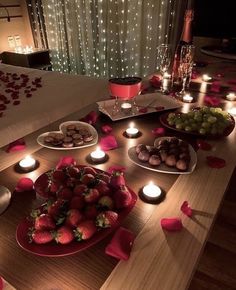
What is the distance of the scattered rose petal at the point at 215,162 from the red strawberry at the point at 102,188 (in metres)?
0.43

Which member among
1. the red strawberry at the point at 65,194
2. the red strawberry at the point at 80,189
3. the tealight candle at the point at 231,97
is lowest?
the tealight candle at the point at 231,97

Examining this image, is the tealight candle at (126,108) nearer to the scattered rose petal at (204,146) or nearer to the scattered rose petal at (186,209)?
the scattered rose petal at (204,146)

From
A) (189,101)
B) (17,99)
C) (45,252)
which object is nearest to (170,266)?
(45,252)

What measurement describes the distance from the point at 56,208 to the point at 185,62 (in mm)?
1245

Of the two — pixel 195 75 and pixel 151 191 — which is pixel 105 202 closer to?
pixel 151 191

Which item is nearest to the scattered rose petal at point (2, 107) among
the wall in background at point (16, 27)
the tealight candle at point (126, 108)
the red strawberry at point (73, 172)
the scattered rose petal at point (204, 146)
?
the tealight candle at point (126, 108)

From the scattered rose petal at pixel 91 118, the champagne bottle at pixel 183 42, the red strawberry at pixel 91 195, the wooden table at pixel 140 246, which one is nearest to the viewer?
the wooden table at pixel 140 246

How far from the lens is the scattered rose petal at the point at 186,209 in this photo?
776 millimetres

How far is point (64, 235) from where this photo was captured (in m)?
0.65

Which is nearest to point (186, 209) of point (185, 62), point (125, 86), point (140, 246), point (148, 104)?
point (140, 246)

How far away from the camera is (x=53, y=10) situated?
399cm

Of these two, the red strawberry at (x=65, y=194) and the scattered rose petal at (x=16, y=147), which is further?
the scattered rose petal at (x=16, y=147)

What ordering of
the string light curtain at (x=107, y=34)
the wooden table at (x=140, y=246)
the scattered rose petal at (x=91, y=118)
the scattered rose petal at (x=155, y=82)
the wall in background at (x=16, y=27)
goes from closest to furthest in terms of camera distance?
the wooden table at (x=140, y=246), the scattered rose petal at (x=91, y=118), the scattered rose petal at (x=155, y=82), the string light curtain at (x=107, y=34), the wall in background at (x=16, y=27)

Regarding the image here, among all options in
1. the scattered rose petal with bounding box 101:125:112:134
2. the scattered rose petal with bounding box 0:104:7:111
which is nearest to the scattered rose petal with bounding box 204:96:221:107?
the scattered rose petal with bounding box 101:125:112:134
